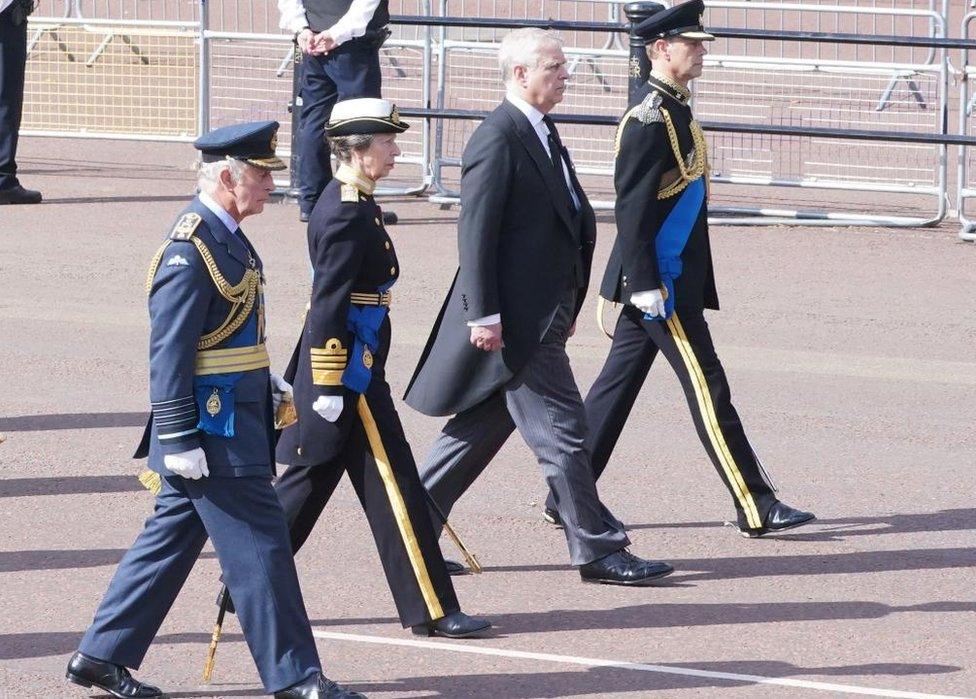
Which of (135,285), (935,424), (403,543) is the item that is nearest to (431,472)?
(403,543)

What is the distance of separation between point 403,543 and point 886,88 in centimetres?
909

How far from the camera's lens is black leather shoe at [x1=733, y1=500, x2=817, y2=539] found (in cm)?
675

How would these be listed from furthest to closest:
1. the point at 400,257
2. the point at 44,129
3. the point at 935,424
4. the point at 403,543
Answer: the point at 44,129, the point at 400,257, the point at 935,424, the point at 403,543

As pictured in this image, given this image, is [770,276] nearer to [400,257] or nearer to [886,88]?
[400,257]

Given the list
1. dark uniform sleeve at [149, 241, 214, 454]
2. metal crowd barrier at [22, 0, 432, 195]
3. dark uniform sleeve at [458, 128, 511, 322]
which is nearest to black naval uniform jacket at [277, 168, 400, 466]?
dark uniform sleeve at [458, 128, 511, 322]

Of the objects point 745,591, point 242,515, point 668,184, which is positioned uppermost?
point 668,184

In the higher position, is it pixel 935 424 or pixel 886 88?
pixel 886 88

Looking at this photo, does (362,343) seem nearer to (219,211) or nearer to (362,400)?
(362,400)

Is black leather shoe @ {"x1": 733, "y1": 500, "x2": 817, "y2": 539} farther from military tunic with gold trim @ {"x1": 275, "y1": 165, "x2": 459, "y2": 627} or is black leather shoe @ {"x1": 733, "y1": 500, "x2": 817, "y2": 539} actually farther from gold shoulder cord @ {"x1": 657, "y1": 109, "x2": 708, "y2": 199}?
military tunic with gold trim @ {"x1": 275, "y1": 165, "x2": 459, "y2": 627}

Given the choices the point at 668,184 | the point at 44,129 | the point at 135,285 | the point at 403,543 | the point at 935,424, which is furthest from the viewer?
the point at 44,129

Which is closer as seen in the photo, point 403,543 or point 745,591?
point 403,543

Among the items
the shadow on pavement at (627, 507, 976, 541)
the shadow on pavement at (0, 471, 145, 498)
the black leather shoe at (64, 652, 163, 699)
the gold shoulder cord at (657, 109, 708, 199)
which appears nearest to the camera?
the black leather shoe at (64, 652, 163, 699)

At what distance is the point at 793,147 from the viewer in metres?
13.5

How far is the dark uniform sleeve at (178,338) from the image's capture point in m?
4.77
